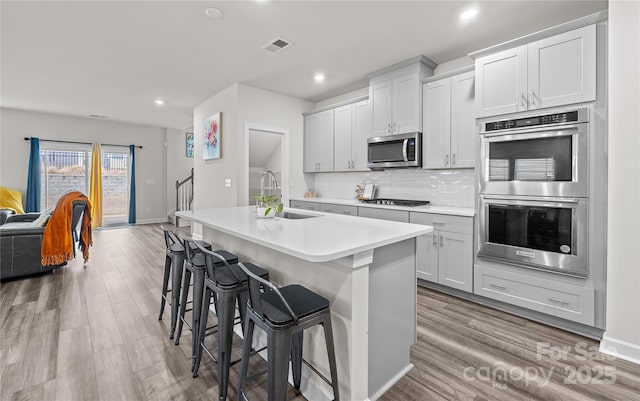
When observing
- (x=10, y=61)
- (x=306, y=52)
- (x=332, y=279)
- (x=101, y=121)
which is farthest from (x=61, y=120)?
(x=332, y=279)

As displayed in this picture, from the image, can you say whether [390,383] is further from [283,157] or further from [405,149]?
[283,157]

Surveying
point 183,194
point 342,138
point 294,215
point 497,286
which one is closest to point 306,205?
point 342,138

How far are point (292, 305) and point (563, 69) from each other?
2835 millimetres

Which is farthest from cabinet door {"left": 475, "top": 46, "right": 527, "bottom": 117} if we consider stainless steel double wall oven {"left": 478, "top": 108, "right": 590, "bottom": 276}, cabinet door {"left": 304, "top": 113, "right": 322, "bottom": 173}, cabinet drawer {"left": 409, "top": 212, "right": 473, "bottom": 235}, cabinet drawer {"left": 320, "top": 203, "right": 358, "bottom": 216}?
cabinet door {"left": 304, "top": 113, "right": 322, "bottom": 173}

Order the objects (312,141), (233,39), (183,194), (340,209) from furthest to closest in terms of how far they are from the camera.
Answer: (183,194) → (312,141) → (340,209) → (233,39)

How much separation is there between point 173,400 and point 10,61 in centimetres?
475

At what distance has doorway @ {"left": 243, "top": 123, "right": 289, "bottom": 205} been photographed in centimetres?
492

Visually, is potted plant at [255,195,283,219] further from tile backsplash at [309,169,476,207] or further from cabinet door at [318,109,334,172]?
cabinet door at [318,109,334,172]

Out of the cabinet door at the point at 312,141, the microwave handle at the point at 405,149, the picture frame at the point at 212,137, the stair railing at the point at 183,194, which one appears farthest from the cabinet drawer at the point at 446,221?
the stair railing at the point at 183,194

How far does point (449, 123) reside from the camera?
3396mm

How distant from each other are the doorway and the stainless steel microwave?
163cm

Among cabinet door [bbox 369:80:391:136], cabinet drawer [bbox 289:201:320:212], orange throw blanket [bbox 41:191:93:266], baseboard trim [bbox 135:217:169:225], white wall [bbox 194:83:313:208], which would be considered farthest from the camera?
baseboard trim [bbox 135:217:169:225]

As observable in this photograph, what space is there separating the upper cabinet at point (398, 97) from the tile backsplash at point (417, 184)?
0.66 m

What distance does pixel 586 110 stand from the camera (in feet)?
7.52
